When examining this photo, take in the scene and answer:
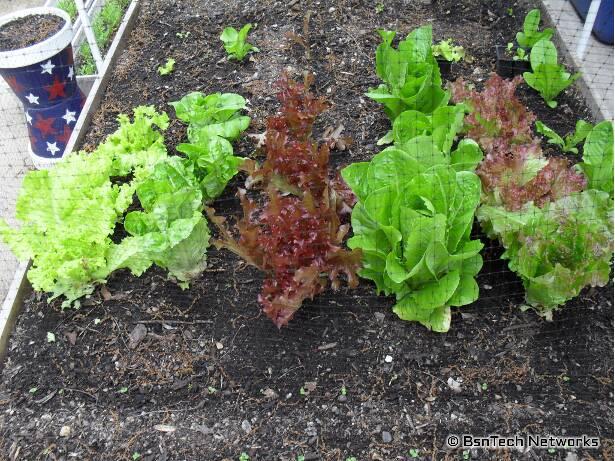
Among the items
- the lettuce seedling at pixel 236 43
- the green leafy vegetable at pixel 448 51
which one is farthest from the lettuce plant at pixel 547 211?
the lettuce seedling at pixel 236 43

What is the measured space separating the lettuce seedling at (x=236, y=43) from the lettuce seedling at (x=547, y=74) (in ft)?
5.50

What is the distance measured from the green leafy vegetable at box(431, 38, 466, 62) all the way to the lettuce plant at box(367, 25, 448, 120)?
1.40ft

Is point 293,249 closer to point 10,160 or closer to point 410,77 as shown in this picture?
point 410,77

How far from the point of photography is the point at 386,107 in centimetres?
294

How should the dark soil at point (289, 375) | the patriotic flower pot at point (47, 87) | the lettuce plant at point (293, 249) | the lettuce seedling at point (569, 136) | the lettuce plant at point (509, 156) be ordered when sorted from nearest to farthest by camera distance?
the dark soil at point (289, 375) → the lettuce plant at point (293, 249) → the lettuce plant at point (509, 156) → the lettuce seedling at point (569, 136) → the patriotic flower pot at point (47, 87)

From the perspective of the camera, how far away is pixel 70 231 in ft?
7.51

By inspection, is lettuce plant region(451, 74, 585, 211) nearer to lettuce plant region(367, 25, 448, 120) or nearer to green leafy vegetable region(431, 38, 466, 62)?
lettuce plant region(367, 25, 448, 120)

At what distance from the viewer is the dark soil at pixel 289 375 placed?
193 centimetres

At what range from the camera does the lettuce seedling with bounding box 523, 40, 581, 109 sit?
302 cm

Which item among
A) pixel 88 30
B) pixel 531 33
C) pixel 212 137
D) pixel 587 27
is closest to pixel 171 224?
pixel 212 137

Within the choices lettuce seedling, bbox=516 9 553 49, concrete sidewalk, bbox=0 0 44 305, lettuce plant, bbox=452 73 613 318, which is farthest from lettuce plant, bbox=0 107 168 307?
lettuce seedling, bbox=516 9 553 49

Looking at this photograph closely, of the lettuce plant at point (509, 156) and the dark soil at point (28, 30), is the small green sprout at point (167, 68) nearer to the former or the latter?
the dark soil at point (28, 30)

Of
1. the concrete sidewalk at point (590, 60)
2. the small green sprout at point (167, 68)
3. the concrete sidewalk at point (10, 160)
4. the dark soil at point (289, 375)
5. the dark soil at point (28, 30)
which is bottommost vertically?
the concrete sidewalk at point (10, 160)

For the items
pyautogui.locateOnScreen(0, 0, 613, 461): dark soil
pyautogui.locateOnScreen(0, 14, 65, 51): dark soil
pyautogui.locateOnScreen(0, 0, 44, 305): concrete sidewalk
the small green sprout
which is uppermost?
pyautogui.locateOnScreen(0, 14, 65, 51): dark soil
